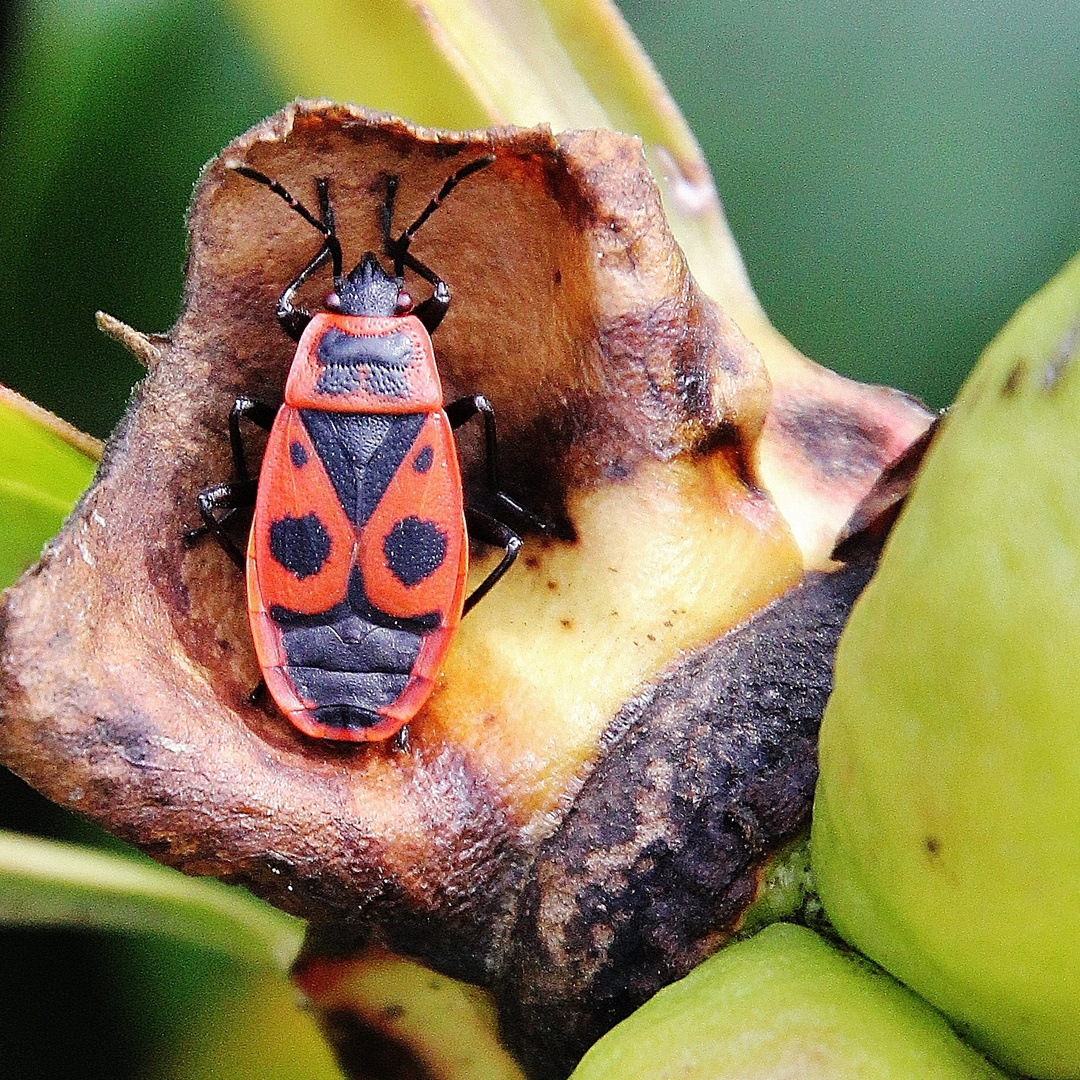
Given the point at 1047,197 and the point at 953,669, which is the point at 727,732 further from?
the point at 1047,197

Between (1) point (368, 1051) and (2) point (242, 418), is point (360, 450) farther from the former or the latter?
(1) point (368, 1051)

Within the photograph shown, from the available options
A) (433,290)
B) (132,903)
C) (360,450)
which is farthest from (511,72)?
(132,903)

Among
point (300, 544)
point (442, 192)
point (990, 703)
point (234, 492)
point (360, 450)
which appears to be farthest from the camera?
point (360, 450)

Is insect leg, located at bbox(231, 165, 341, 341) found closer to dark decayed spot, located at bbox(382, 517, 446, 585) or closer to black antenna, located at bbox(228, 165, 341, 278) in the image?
black antenna, located at bbox(228, 165, 341, 278)

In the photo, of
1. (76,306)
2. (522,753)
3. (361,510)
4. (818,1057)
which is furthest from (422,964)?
(76,306)

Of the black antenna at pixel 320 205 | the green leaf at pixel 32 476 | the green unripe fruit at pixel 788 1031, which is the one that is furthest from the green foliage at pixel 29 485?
the green unripe fruit at pixel 788 1031

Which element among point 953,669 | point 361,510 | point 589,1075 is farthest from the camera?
point 361,510

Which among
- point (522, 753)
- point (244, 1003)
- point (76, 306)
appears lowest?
point (244, 1003)
